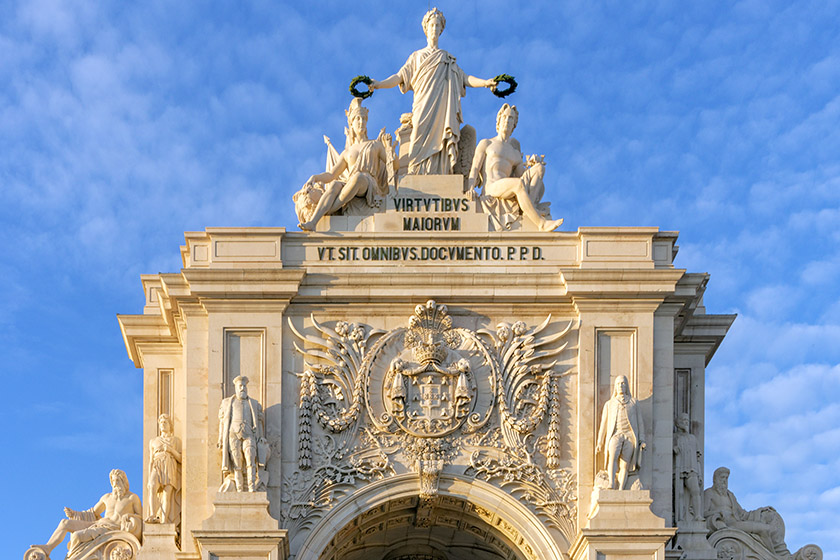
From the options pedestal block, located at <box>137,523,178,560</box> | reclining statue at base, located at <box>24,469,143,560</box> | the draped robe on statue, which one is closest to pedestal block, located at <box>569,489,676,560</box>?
pedestal block, located at <box>137,523,178,560</box>

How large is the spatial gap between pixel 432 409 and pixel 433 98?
641 centimetres

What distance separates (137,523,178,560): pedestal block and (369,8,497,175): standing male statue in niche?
8131mm

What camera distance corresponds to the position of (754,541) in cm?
4356

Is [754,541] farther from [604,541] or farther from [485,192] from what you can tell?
[485,192]

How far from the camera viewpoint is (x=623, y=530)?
40.8m

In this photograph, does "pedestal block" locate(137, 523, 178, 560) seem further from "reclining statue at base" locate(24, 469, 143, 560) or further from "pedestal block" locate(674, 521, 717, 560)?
"pedestal block" locate(674, 521, 717, 560)

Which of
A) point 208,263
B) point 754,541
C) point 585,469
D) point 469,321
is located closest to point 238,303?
point 208,263

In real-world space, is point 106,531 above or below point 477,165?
below

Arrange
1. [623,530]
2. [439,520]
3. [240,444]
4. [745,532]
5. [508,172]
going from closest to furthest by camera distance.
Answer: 1. [623,530]
2. [240,444]
3. [745,532]
4. [439,520]
5. [508,172]

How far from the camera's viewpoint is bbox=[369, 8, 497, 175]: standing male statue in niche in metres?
44.6

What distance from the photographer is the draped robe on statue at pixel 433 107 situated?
44.6m

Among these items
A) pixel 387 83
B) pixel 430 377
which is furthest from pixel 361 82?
pixel 430 377

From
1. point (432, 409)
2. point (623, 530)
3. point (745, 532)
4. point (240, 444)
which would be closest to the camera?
point (623, 530)

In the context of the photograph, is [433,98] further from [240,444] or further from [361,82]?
[240,444]
